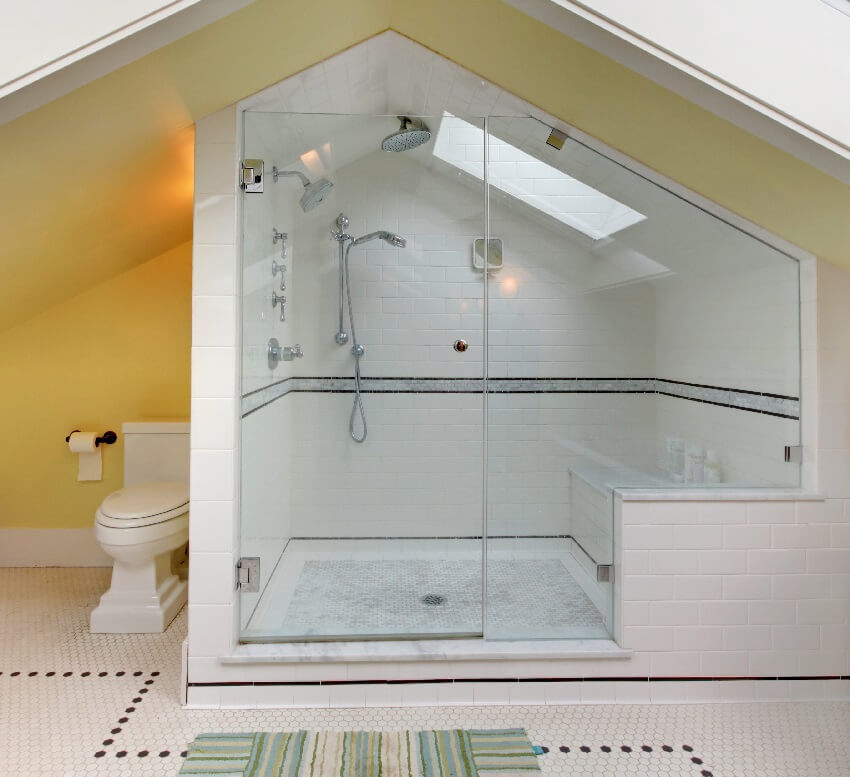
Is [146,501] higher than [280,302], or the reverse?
[280,302]

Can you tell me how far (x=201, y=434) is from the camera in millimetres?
2131

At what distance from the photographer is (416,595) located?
2334 millimetres

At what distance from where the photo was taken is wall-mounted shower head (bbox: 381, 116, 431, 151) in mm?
2258

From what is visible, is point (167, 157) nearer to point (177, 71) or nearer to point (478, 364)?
point (177, 71)

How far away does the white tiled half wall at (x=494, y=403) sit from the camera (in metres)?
2.15

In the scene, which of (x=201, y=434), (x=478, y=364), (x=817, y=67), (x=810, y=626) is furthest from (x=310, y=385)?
(x=810, y=626)

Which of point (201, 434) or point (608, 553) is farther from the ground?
point (201, 434)

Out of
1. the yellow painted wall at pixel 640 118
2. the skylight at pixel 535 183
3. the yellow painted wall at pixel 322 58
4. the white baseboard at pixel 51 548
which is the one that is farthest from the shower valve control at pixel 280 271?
the white baseboard at pixel 51 548

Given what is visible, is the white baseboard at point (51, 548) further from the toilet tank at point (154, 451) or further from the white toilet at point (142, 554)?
the white toilet at point (142, 554)

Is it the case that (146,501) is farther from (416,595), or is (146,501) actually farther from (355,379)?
(416,595)

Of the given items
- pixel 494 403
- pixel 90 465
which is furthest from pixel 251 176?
pixel 90 465

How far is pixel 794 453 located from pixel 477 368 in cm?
113

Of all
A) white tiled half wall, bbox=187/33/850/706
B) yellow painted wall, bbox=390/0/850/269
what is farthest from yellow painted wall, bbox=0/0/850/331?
white tiled half wall, bbox=187/33/850/706

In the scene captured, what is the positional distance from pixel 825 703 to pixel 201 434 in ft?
7.44
